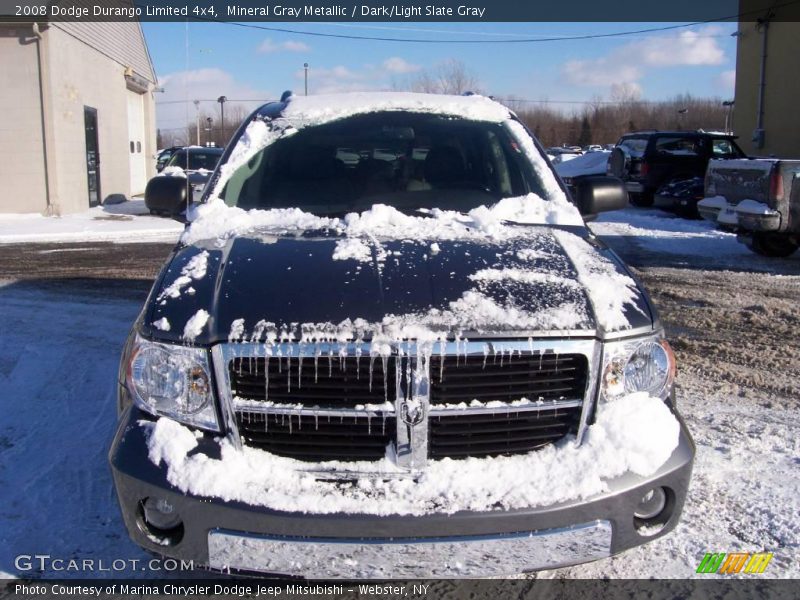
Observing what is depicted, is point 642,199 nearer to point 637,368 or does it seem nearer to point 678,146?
point 678,146

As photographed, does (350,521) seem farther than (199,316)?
No

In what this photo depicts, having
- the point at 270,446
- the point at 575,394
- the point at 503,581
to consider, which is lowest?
the point at 503,581

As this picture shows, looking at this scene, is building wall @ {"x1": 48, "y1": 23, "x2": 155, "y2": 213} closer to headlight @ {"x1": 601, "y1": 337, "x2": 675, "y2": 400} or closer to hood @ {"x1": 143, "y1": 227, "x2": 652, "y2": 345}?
hood @ {"x1": 143, "y1": 227, "x2": 652, "y2": 345}

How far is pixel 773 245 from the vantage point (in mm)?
10344

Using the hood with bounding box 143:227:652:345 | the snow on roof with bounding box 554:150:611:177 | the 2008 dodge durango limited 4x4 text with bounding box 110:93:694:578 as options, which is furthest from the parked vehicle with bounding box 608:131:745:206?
the 2008 dodge durango limited 4x4 text with bounding box 110:93:694:578

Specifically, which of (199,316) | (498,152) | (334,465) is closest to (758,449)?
(498,152)

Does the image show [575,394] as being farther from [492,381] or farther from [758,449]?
[758,449]

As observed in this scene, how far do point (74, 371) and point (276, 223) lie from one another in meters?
2.63

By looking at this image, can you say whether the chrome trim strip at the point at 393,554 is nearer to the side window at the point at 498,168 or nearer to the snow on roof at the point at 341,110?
the side window at the point at 498,168

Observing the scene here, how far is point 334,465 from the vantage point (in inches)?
90.0

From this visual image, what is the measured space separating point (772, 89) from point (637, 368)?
2179 centimetres

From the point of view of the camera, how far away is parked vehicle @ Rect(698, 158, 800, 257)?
29.5 ft

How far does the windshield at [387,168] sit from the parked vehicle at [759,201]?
6384mm

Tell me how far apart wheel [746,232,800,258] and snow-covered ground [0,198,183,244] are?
9450 mm
